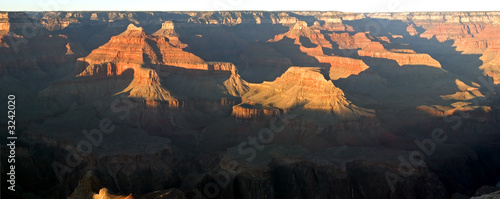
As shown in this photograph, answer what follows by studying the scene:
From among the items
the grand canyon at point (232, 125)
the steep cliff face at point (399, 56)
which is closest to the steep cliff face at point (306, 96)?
the grand canyon at point (232, 125)

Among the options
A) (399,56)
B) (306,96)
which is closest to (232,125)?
(306,96)

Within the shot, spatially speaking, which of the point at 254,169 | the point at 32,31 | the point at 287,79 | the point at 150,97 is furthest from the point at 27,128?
the point at 32,31

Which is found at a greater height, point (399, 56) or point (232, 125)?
point (399, 56)

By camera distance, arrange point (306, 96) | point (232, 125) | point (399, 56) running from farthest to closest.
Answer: point (399, 56) → point (306, 96) → point (232, 125)

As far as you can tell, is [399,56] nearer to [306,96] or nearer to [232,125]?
[306,96]

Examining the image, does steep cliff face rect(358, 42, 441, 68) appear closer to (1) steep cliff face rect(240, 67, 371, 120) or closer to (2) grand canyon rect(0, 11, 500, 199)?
(2) grand canyon rect(0, 11, 500, 199)

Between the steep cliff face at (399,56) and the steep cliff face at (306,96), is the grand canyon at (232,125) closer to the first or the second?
the steep cliff face at (306,96)

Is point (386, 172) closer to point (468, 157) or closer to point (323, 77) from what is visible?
point (468, 157)

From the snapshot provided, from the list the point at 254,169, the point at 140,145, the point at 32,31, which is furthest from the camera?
the point at 32,31
